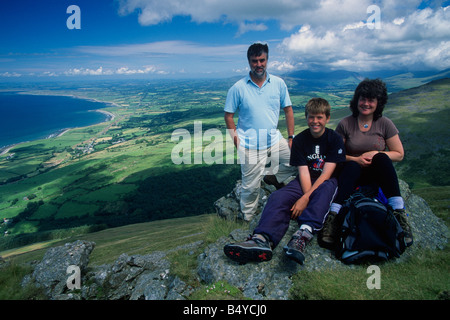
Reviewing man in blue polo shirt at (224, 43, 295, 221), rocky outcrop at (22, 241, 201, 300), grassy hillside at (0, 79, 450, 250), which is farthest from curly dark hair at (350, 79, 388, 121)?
grassy hillside at (0, 79, 450, 250)

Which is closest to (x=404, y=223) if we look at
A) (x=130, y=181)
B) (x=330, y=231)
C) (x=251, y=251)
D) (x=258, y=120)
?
(x=330, y=231)

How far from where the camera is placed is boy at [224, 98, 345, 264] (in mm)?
5484

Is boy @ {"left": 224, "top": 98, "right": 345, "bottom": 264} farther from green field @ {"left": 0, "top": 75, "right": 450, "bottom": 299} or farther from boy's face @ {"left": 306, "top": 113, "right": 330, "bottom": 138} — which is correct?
green field @ {"left": 0, "top": 75, "right": 450, "bottom": 299}

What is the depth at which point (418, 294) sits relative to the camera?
409 centimetres

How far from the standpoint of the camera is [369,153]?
6.36 metres

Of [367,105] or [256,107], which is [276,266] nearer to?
[256,107]

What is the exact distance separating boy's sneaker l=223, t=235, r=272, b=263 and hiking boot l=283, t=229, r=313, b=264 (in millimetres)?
497

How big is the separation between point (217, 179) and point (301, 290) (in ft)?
391

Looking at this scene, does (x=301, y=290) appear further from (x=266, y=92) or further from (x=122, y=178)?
(x=122, y=178)

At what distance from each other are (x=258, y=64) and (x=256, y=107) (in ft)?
4.41

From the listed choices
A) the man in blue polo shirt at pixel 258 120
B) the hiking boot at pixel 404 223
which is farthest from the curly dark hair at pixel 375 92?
the hiking boot at pixel 404 223

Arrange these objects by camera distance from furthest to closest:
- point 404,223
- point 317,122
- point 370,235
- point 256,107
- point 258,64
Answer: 1. point 256,107
2. point 258,64
3. point 317,122
4. point 404,223
5. point 370,235

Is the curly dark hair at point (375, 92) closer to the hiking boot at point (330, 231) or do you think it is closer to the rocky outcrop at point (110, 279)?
the hiking boot at point (330, 231)
